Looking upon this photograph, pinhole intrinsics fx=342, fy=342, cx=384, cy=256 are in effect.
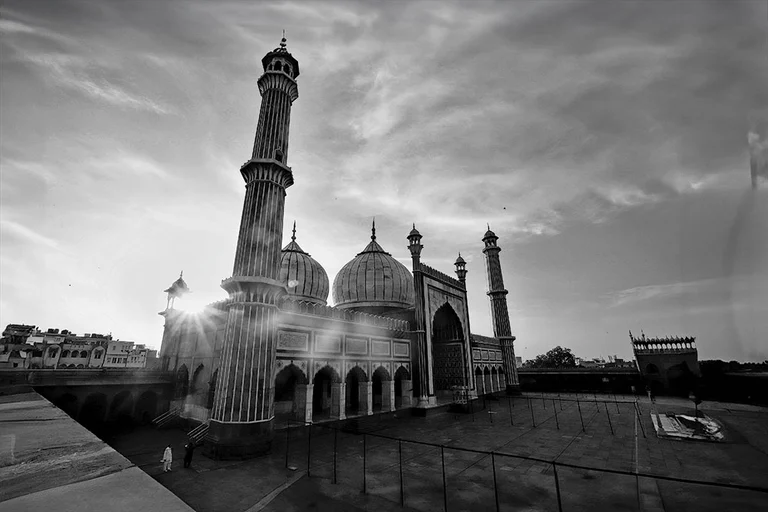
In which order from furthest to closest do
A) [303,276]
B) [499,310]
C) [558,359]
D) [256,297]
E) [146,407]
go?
[558,359] → [499,310] → [303,276] → [146,407] → [256,297]

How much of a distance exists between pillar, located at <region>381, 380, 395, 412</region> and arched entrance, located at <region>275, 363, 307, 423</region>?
17.1 feet

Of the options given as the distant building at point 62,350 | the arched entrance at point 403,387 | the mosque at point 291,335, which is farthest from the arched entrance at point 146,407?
the distant building at point 62,350

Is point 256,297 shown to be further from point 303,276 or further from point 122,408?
point 122,408

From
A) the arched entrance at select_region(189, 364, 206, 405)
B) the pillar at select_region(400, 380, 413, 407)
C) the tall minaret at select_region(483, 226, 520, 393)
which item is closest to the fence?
the arched entrance at select_region(189, 364, 206, 405)

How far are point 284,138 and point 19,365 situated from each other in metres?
45.7

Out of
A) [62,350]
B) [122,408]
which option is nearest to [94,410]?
[122,408]

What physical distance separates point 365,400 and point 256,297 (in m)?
9.28

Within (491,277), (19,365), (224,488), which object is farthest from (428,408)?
(19,365)

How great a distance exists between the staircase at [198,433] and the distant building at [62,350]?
1079 inches

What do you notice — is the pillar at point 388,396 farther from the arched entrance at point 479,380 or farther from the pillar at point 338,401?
the arched entrance at point 479,380

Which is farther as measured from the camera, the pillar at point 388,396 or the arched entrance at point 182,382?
the pillar at point 388,396

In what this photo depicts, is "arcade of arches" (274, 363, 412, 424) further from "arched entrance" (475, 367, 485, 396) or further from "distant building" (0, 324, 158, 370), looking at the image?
"distant building" (0, 324, 158, 370)

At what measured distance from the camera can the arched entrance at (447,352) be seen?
2720cm

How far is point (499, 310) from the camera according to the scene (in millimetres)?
35719
